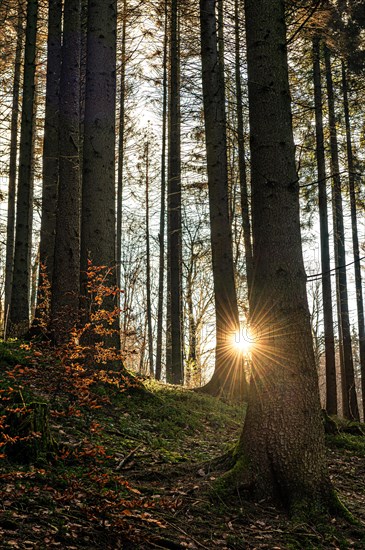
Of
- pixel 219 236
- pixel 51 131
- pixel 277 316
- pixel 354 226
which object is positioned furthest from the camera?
pixel 354 226

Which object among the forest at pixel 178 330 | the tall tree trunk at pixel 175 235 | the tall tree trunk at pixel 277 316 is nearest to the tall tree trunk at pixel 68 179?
the forest at pixel 178 330

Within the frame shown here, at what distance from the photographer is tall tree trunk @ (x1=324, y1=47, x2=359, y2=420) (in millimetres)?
14117

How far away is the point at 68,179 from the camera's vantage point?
8.23 meters

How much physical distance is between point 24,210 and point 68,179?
2.88 m

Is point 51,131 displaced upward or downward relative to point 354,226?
upward

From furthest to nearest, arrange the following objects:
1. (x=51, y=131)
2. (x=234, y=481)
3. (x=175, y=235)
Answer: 1. (x=175, y=235)
2. (x=51, y=131)
3. (x=234, y=481)

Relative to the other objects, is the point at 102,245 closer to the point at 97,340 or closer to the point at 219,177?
the point at 97,340

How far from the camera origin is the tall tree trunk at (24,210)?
1021 cm

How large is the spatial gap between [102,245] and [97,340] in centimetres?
142

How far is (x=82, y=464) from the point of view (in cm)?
439

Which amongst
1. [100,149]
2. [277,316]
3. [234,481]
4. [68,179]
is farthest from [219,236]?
[234,481]

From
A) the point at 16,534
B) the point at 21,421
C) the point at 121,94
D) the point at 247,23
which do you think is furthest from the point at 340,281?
the point at 16,534

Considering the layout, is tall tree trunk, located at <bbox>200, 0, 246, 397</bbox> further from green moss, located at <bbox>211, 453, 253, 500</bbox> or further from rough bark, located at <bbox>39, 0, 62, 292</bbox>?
green moss, located at <bbox>211, 453, 253, 500</bbox>

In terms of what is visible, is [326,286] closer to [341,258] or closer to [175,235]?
[341,258]
